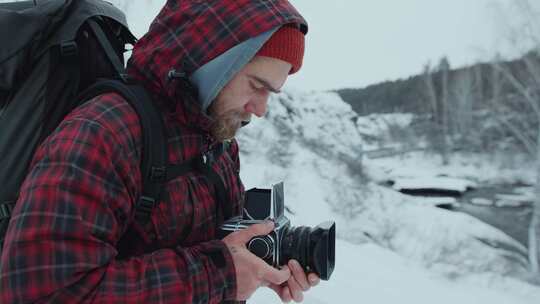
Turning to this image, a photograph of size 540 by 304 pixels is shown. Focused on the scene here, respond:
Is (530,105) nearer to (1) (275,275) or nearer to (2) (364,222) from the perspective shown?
(2) (364,222)

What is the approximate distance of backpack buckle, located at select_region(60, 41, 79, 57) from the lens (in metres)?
0.86

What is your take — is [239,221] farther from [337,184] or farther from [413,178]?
[413,178]

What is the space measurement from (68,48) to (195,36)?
26 centimetres

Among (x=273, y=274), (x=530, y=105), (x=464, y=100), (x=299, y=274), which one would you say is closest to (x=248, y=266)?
(x=273, y=274)

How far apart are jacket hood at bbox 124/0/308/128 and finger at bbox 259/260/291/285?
39cm

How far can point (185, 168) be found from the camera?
0.94 metres

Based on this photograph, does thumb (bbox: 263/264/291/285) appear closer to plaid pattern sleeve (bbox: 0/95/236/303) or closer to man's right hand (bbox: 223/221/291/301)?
man's right hand (bbox: 223/221/291/301)

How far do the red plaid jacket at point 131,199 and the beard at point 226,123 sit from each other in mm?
26

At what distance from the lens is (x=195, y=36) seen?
0.94 metres

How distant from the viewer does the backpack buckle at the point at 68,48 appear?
86 centimetres

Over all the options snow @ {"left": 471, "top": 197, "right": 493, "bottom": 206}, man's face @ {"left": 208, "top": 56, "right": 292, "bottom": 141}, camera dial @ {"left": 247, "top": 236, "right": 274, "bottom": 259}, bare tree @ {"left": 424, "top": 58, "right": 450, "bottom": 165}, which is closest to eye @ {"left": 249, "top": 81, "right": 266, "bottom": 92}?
man's face @ {"left": 208, "top": 56, "right": 292, "bottom": 141}

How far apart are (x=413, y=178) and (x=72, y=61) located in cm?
2647

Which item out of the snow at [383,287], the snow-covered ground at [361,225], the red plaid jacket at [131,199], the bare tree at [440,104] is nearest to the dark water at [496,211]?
the snow-covered ground at [361,225]

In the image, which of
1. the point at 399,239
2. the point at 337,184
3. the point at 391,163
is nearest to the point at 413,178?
the point at 391,163
